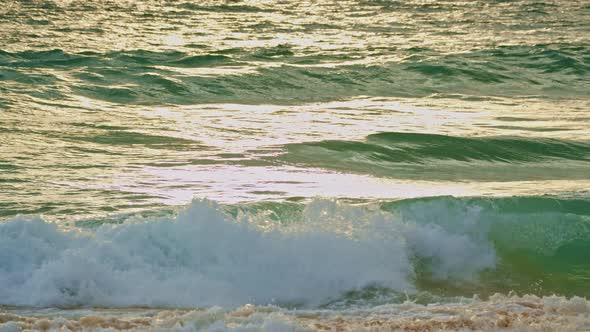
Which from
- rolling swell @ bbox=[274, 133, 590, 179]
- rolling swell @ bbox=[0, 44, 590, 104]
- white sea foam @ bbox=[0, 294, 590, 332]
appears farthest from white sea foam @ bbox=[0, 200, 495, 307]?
A: rolling swell @ bbox=[0, 44, 590, 104]

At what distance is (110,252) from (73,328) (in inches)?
53.4

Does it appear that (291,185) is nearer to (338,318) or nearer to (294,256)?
(294,256)

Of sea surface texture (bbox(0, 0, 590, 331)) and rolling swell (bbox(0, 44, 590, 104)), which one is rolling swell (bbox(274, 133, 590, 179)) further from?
rolling swell (bbox(0, 44, 590, 104))

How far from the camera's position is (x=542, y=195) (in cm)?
915

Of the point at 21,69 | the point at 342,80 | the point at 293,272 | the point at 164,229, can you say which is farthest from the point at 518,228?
the point at 21,69

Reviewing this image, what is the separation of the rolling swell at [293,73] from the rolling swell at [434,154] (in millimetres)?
4326

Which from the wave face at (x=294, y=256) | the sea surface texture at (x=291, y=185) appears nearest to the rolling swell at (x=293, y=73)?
the sea surface texture at (x=291, y=185)

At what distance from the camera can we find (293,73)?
1920cm

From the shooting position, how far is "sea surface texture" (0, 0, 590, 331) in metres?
6.68

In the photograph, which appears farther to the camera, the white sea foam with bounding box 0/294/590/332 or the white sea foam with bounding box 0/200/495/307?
the white sea foam with bounding box 0/200/495/307

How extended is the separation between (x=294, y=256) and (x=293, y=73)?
1209 centimetres

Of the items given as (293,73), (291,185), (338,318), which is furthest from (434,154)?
(293,73)

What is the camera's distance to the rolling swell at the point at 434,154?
11.4 metres

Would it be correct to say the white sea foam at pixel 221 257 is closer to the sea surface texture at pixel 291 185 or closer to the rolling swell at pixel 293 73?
the sea surface texture at pixel 291 185
